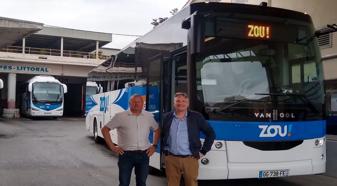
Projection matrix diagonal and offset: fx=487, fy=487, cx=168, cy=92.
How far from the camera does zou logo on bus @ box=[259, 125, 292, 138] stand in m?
7.67

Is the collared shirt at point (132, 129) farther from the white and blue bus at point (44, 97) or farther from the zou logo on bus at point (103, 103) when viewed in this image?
the white and blue bus at point (44, 97)

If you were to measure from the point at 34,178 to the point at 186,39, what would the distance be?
4.14 metres

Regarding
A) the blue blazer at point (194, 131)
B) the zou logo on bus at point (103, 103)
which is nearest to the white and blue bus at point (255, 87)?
the blue blazer at point (194, 131)

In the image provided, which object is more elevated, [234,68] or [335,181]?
[234,68]

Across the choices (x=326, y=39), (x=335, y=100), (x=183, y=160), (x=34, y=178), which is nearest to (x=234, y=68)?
(x=183, y=160)

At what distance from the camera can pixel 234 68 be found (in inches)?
305

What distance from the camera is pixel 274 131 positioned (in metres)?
7.71

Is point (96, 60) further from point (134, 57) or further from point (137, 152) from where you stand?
point (137, 152)

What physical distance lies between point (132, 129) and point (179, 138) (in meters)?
0.61

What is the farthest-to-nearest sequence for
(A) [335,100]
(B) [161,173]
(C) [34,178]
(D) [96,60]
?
1. (D) [96,60]
2. (A) [335,100]
3. (B) [161,173]
4. (C) [34,178]

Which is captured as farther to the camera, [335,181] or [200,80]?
[335,181]

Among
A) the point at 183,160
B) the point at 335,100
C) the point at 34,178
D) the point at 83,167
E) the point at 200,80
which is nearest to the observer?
the point at 183,160

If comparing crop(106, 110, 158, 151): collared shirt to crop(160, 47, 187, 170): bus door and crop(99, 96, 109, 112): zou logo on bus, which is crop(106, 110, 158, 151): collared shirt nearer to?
crop(160, 47, 187, 170): bus door

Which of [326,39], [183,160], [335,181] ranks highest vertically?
[326,39]
